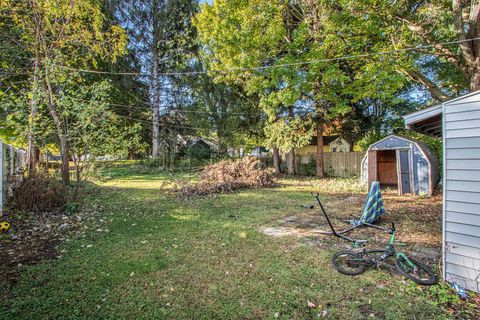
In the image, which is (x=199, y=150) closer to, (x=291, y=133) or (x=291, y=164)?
(x=291, y=164)

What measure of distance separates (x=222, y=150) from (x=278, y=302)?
16.3 meters

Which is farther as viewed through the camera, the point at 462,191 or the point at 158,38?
the point at 158,38

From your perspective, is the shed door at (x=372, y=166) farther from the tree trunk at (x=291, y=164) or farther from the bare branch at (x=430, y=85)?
the tree trunk at (x=291, y=164)

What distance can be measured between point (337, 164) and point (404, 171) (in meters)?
5.72

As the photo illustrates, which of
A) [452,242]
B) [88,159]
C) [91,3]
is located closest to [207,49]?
[91,3]

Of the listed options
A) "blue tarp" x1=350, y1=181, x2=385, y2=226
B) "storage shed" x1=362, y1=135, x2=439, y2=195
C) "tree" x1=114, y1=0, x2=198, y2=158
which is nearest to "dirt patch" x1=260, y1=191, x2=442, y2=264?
"blue tarp" x1=350, y1=181, x2=385, y2=226

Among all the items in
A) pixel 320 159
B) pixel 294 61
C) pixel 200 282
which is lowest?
pixel 200 282

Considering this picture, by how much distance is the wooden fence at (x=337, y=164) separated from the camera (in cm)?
1325

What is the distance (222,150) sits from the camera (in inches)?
729

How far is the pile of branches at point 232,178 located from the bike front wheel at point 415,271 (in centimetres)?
620

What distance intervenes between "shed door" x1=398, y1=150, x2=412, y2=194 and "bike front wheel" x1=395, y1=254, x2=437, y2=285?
625 cm

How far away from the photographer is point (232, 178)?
948 centimetres

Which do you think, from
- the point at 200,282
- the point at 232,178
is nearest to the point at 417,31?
the point at 232,178

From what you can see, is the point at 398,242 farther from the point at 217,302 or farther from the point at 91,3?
the point at 91,3
